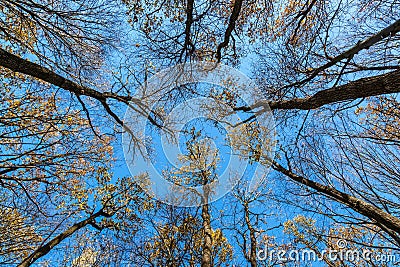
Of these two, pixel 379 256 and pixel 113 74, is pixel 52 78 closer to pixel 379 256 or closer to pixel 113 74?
pixel 113 74

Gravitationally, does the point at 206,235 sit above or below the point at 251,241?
below

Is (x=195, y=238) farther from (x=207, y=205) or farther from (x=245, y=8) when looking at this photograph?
(x=245, y=8)

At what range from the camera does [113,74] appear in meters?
4.37

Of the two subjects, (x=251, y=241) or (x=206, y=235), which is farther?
(x=251, y=241)

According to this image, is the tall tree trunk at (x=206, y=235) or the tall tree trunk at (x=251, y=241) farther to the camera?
the tall tree trunk at (x=251, y=241)

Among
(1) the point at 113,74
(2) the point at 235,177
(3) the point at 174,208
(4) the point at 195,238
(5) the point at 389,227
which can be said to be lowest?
(5) the point at 389,227

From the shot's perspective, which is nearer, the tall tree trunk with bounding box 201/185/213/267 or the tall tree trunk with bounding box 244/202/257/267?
the tall tree trunk with bounding box 201/185/213/267

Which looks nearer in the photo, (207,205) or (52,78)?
(52,78)

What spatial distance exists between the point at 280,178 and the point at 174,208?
2667mm

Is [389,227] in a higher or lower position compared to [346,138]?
lower

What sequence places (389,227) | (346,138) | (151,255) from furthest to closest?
(151,255)
(346,138)
(389,227)

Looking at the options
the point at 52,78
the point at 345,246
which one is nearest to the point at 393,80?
the point at 52,78

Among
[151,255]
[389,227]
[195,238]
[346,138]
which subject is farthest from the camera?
[195,238]

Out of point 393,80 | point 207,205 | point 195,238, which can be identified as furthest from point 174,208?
point 393,80
